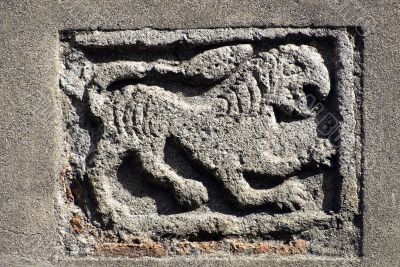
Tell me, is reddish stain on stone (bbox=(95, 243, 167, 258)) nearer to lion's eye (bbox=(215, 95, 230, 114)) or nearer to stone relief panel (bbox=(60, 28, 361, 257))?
stone relief panel (bbox=(60, 28, 361, 257))

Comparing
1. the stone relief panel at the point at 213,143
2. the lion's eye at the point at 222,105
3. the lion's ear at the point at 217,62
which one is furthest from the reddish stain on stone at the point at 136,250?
the lion's ear at the point at 217,62

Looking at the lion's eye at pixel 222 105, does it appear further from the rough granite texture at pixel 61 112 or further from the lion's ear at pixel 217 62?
the rough granite texture at pixel 61 112

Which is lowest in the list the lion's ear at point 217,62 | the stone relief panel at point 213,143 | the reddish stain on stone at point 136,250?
→ the reddish stain on stone at point 136,250

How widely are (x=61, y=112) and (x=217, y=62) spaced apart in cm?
69

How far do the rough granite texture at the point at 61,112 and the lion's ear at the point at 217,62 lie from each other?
0.35 feet

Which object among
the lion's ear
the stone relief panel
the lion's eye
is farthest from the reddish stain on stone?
the lion's ear

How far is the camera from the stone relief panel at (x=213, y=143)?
2.98 metres

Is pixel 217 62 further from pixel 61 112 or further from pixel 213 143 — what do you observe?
pixel 61 112

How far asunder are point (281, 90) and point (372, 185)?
1.80ft

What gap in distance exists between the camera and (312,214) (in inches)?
117

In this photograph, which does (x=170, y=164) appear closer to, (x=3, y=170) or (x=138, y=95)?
(x=138, y=95)

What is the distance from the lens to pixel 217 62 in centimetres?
299

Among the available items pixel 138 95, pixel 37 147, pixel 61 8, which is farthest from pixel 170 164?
pixel 61 8

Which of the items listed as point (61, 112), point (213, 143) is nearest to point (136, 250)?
point (213, 143)
